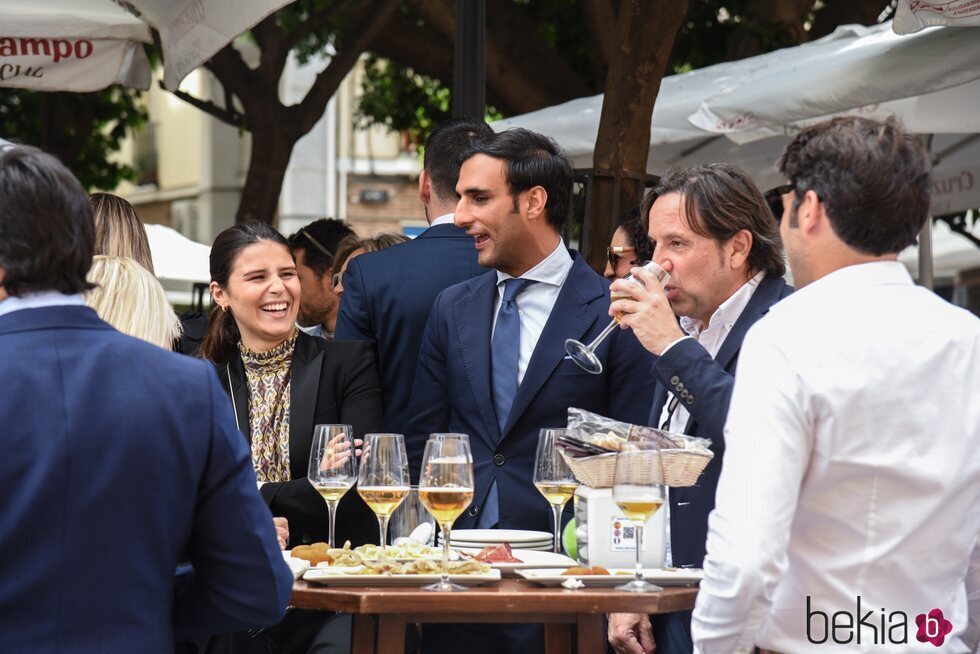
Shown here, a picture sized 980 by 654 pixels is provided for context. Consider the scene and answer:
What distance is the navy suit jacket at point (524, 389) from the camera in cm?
445

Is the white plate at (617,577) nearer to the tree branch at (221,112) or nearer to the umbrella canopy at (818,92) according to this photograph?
the umbrella canopy at (818,92)

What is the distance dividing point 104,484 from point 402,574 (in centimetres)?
106

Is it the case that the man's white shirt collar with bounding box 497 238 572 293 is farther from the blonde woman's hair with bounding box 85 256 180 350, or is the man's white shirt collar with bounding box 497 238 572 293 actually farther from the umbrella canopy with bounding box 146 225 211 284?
the umbrella canopy with bounding box 146 225 211 284

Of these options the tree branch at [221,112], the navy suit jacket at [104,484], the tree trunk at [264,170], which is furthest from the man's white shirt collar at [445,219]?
the tree branch at [221,112]

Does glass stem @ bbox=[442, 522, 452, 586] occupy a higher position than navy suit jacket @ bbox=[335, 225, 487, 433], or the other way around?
navy suit jacket @ bbox=[335, 225, 487, 433]

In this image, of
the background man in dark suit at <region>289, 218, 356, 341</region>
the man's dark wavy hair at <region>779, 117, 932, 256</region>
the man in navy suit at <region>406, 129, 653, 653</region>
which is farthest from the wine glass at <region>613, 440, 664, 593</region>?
the background man in dark suit at <region>289, 218, 356, 341</region>

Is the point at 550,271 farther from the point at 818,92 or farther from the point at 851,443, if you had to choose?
the point at 818,92

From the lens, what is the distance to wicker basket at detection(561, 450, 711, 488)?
339 centimetres

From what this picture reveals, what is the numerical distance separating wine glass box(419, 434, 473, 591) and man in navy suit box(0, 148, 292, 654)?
788mm

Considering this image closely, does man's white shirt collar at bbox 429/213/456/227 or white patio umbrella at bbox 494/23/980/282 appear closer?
man's white shirt collar at bbox 429/213/456/227

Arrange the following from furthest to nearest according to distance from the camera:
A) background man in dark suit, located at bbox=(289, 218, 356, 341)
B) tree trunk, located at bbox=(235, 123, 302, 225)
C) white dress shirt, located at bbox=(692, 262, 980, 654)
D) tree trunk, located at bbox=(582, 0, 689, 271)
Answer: tree trunk, located at bbox=(235, 123, 302, 225)
background man in dark suit, located at bbox=(289, 218, 356, 341)
tree trunk, located at bbox=(582, 0, 689, 271)
white dress shirt, located at bbox=(692, 262, 980, 654)

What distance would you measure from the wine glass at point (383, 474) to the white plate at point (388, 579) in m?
0.14

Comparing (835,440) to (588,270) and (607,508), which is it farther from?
(588,270)

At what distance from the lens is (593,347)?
423 centimetres
